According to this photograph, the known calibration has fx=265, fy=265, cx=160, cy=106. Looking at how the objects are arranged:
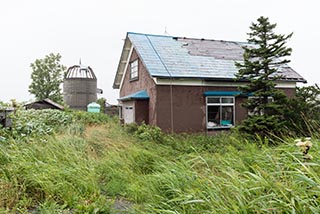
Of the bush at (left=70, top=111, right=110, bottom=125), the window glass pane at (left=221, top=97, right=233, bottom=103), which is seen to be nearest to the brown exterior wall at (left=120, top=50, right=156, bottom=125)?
the bush at (left=70, top=111, right=110, bottom=125)

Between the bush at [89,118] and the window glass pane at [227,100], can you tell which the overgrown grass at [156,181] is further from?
the bush at [89,118]

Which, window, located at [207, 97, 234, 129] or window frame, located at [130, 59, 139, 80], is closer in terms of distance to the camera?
window, located at [207, 97, 234, 129]

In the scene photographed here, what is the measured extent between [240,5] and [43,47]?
96.1 feet

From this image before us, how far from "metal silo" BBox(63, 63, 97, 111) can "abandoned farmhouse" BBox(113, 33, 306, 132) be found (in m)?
12.6

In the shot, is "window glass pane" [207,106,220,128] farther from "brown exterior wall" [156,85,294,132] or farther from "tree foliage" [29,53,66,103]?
"tree foliage" [29,53,66,103]

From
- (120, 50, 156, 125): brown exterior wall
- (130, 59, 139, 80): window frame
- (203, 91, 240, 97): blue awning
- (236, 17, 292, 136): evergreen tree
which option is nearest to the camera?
(236, 17, 292, 136): evergreen tree

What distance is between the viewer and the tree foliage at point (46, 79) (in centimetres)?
3284

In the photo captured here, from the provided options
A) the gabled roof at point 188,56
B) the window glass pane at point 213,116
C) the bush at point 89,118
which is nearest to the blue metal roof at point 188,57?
the gabled roof at point 188,56

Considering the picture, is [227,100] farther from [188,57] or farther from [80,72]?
[80,72]

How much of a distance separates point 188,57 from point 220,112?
3105mm

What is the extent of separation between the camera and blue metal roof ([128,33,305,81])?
11.9 meters

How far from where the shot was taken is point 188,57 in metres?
13.0

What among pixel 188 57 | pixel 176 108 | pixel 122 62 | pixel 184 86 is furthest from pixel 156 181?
pixel 122 62

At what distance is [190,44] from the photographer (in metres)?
14.4
